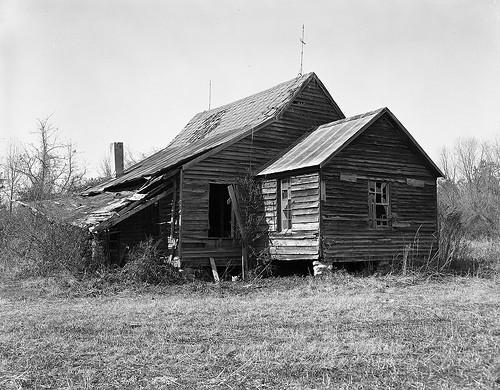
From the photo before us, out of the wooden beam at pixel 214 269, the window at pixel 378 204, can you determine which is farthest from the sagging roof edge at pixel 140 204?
the window at pixel 378 204

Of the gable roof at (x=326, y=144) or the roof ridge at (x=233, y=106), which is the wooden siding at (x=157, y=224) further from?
the roof ridge at (x=233, y=106)

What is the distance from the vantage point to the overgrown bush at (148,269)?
15500 millimetres

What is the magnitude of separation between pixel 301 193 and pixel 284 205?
34.7 inches

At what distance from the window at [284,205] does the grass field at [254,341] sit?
4.09 metres

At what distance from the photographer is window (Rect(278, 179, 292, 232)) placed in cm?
1728

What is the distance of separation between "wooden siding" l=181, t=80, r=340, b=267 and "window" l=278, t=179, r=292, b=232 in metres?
0.59

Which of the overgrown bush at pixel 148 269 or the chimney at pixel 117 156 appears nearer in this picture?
the overgrown bush at pixel 148 269

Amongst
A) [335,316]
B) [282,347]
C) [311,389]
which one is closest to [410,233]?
[335,316]

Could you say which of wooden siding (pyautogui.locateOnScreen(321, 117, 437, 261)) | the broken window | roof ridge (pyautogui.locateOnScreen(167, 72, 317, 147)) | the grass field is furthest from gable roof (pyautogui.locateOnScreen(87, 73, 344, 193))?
the grass field

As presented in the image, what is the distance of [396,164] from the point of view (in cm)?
1809

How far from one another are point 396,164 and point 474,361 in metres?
11.9

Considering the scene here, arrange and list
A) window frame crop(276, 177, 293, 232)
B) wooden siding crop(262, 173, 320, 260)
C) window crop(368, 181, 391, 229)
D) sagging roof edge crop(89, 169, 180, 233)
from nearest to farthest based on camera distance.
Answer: sagging roof edge crop(89, 169, 180, 233), wooden siding crop(262, 173, 320, 260), window frame crop(276, 177, 293, 232), window crop(368, 181, 391, 229)

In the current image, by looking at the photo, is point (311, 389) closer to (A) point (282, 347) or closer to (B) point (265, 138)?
(A) point (282, 347)

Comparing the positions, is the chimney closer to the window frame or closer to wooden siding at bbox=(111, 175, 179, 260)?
wooden siding at bbox=(111, 175, 179, 260)
